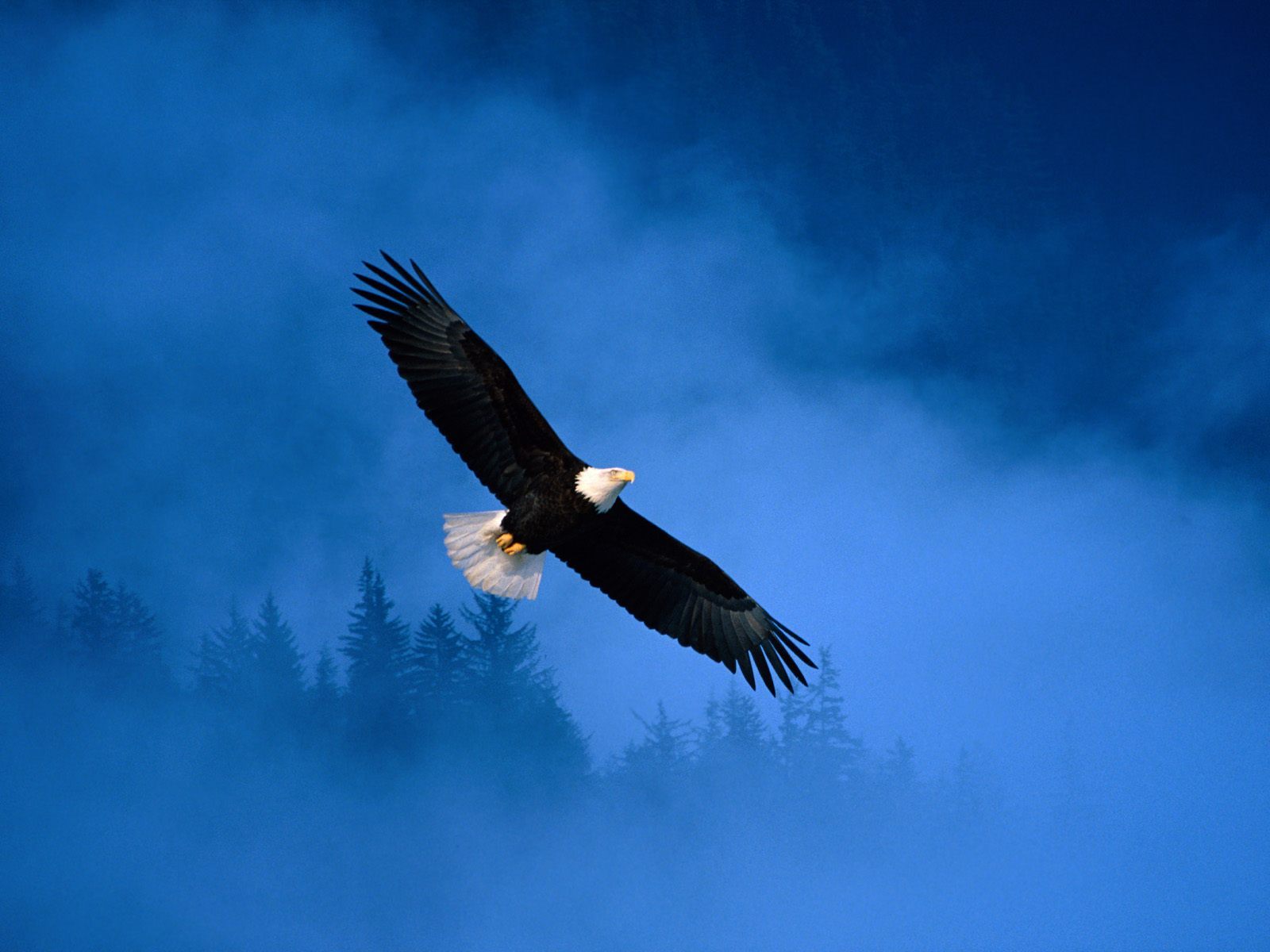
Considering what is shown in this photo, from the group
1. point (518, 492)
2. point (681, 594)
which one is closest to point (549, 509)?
point (518, 492)

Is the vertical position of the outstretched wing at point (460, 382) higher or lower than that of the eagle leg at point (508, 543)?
higher

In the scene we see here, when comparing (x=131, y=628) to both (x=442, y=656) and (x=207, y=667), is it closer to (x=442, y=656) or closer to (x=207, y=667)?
(x=207, y=667)

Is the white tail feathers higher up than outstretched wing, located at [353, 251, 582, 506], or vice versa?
outstretched wing, located at [353, 251, 582, 506]

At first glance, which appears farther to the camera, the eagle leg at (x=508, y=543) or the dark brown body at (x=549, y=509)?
the eagle leg at (x=508, y=543)

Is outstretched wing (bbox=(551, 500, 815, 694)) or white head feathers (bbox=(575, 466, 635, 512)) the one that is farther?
outstretched wing (bbox=(551, 500, 815, 694))

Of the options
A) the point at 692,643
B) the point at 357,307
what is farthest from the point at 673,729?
the point at 357,307

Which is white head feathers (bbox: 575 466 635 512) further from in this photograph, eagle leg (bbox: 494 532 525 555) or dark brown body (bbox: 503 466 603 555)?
eagle leg (bbox: 494 532 525 555)

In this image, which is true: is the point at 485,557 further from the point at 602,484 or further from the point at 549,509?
the point at 602,484

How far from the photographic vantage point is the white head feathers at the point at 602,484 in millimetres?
6387

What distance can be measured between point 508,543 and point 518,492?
0.25 m

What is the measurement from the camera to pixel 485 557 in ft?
22.0

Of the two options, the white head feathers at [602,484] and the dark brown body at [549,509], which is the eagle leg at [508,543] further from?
the white head feathers at [602,484]

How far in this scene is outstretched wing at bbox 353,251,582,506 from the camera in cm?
646

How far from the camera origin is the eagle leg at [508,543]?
21.7 feet
